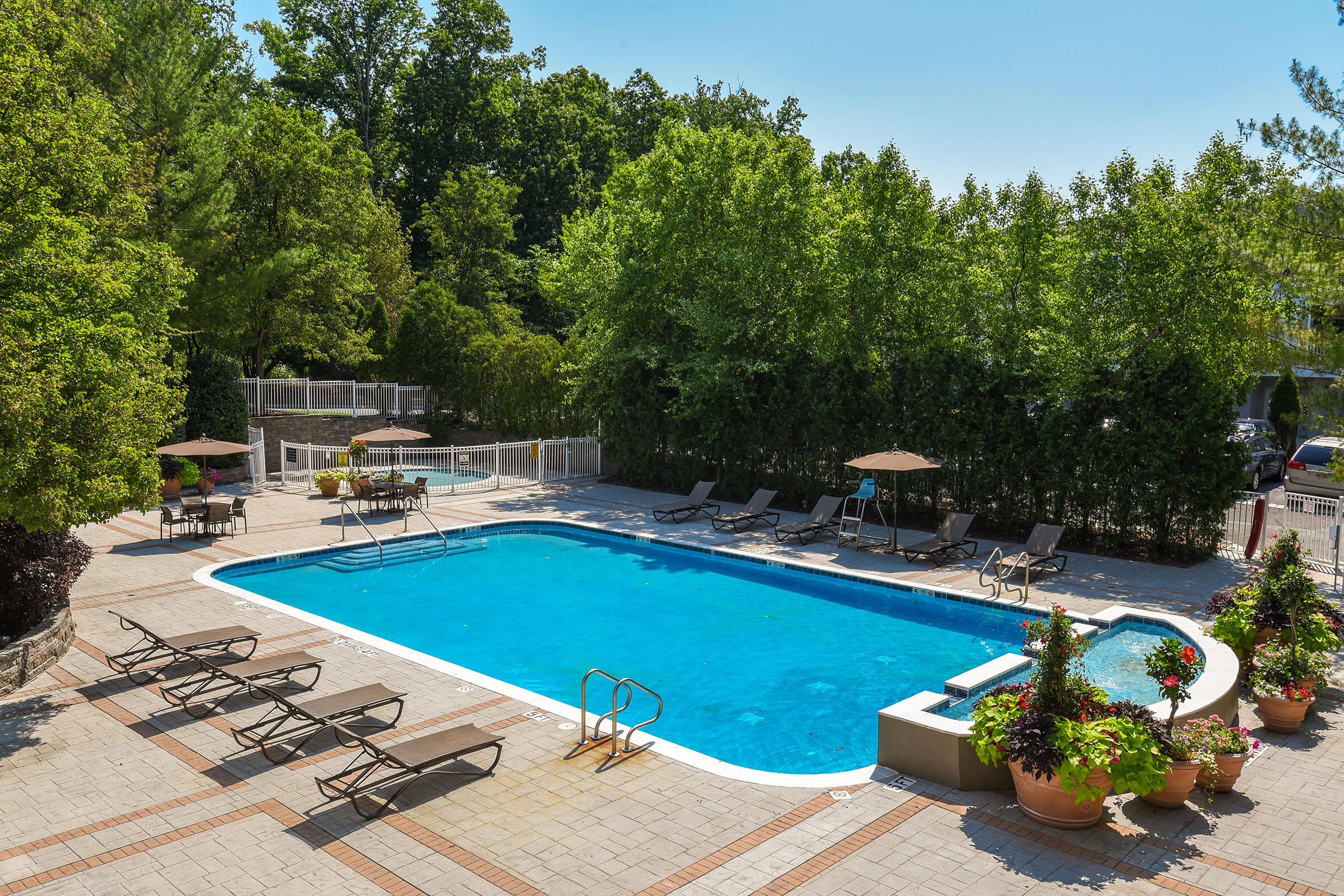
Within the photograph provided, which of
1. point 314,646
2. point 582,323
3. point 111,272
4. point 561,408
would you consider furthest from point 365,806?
point 561,408

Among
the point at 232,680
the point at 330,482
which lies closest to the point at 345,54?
the point at 330,482

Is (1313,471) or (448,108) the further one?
(448,108)

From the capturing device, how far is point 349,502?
73.8 feet

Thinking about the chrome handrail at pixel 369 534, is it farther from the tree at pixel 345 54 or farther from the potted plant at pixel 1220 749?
the tree at pixel 345 54

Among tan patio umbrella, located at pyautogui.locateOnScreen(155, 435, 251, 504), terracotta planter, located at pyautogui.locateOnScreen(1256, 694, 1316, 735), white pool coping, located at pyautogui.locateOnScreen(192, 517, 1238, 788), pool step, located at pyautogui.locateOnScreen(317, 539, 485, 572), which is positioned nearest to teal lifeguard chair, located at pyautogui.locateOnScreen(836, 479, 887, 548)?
white pool coping, located at pyautogui.locateOnScreen(192, 517, 1238, 788)

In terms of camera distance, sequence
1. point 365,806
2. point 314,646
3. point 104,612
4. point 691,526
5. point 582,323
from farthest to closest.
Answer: point 582,323
point 691,526
point 104,612
point 314,646
point 365,806

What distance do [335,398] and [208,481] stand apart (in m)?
10.4

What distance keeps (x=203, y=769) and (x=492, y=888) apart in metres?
3.52

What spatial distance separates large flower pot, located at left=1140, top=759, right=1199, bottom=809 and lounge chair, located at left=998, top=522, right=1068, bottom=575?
8115mm

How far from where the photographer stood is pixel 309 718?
819 cm

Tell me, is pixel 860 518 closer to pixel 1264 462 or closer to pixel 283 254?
pixel 1264 462

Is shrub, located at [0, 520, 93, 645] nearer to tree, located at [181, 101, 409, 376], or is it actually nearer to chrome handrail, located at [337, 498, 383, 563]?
chrome handrail, located at [337, 498, 383, 563]

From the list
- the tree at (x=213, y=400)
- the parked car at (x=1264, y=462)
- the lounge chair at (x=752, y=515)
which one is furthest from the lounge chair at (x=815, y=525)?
the tree at (x=213, y=400)

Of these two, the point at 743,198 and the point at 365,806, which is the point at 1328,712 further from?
the point at 743,198
